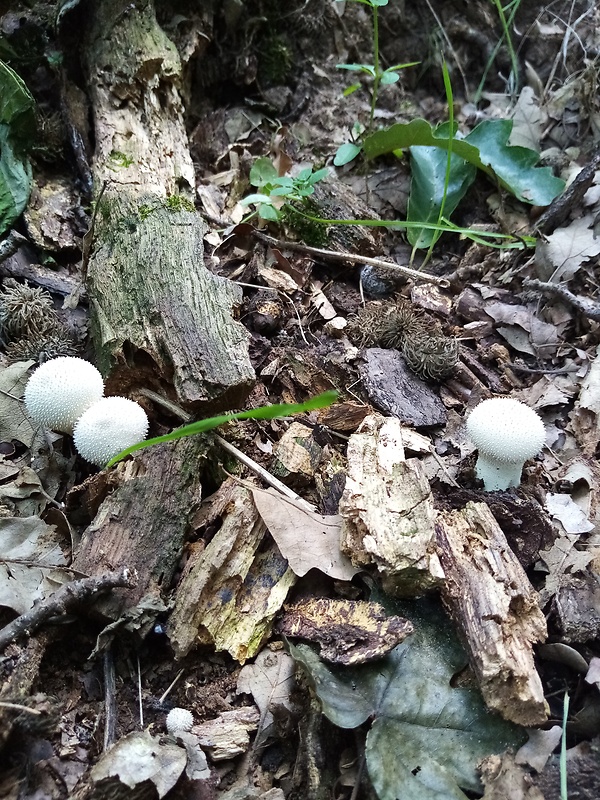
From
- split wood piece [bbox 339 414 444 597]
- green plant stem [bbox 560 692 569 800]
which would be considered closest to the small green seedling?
split wood piece [bbox 339 414 444 597]

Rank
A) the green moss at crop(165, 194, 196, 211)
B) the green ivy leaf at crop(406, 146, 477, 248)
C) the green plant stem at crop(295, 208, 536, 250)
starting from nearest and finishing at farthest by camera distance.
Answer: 1. the green moss at crop(165, 194, 196, 211)
2. the green plant stem at crop(295, 208, 536, 250)
3. the green ivy leaf at crop(406, 146, 477, 248)

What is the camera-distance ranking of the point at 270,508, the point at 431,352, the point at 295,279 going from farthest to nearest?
1. the point at 295,279
2. the point at 431,352
3. the point at 270,508

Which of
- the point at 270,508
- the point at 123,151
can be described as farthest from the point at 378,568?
the point at 123,151

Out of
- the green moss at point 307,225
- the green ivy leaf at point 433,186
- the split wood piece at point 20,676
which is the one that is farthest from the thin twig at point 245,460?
the green ivy leaf at point 433,186

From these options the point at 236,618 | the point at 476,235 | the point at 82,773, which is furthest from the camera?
the point at 476,235

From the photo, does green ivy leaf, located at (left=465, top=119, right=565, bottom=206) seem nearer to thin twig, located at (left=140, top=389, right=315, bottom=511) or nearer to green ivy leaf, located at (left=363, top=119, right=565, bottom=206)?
green ivy leaf, located at (left=363, top=119, right=565, bottom=206)

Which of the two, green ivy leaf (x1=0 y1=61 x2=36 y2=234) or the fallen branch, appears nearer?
the fallen branch

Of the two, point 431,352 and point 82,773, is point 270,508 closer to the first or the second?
point 82,773
